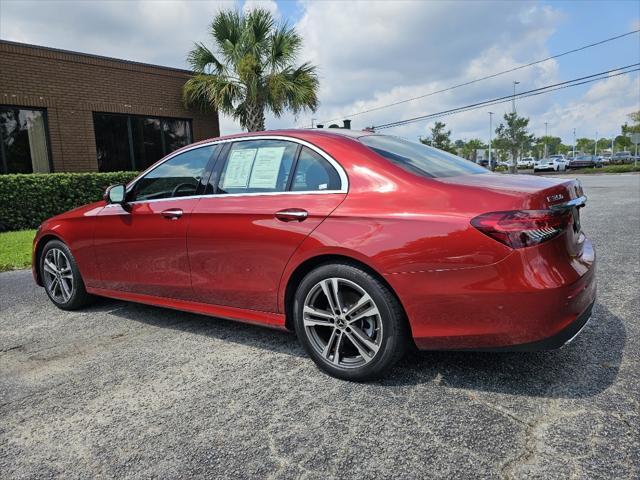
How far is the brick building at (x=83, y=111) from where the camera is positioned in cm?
1134

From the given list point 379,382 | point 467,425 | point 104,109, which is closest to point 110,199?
point 379,382

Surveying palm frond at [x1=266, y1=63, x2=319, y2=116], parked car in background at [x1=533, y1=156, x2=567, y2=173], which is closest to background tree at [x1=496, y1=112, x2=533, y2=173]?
parked car in background at [x1=533, y1=156, x2=567, y2=173]

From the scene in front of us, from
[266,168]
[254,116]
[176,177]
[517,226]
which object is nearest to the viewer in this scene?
[517,226]

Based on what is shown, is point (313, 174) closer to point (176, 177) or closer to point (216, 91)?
point (176, 177)

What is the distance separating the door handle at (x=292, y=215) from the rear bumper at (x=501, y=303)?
0.70 metres

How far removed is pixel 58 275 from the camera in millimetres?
4656

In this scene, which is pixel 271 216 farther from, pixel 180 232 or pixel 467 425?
pixel 467 425

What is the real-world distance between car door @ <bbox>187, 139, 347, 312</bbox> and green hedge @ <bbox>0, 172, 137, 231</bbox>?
8.82m

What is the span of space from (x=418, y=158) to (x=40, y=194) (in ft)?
33.5

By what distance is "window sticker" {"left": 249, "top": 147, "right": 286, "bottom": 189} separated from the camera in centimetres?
328

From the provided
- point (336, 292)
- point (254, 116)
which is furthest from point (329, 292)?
point (254, 116)

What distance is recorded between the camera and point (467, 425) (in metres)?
2.37

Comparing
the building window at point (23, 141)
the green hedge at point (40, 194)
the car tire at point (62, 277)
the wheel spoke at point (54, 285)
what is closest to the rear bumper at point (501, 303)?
the car tire at point (62, 277)

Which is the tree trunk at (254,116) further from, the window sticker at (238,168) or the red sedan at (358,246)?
the window sticker at (238,168)
